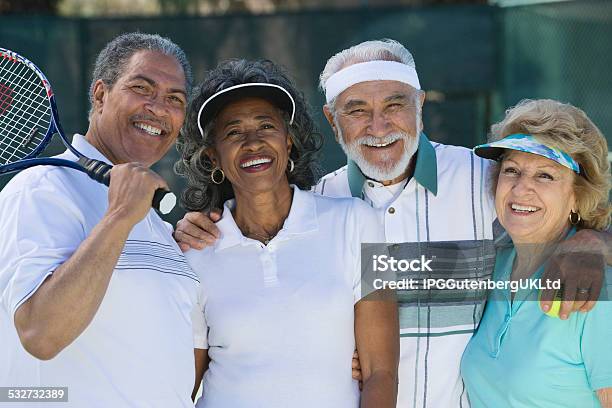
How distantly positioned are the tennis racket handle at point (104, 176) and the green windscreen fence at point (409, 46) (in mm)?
5675

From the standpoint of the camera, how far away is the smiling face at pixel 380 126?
3232 millimetres

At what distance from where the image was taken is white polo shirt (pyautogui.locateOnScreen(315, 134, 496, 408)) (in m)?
3.01

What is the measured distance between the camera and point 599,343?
2.64m

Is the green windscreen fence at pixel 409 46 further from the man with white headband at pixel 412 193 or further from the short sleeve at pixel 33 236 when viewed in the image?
the short sleeve at pixel 33 236

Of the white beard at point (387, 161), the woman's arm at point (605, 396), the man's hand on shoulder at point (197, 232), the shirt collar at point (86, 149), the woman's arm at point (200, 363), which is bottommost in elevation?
the woman's arm at point (605, 396)

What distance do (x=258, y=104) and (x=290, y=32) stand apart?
5.37 meters

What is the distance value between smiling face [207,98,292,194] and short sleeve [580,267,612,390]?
1127 mm

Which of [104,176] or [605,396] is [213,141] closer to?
[104,176]

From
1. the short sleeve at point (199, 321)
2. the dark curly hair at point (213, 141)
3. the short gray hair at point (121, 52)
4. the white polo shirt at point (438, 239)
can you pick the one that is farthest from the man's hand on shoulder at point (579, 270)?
the short gray hair at point (121, 52)

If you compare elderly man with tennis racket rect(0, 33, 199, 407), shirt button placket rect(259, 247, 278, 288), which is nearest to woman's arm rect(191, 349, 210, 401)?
elderly man with tennis racket rect(0, 33, 199, 407)

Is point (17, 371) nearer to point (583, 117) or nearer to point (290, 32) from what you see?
point (583, 117)

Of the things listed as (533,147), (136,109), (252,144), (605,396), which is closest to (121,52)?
(136,109)

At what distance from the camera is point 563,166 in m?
2.93

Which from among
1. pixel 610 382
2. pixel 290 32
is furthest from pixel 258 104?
pixel 290 32
